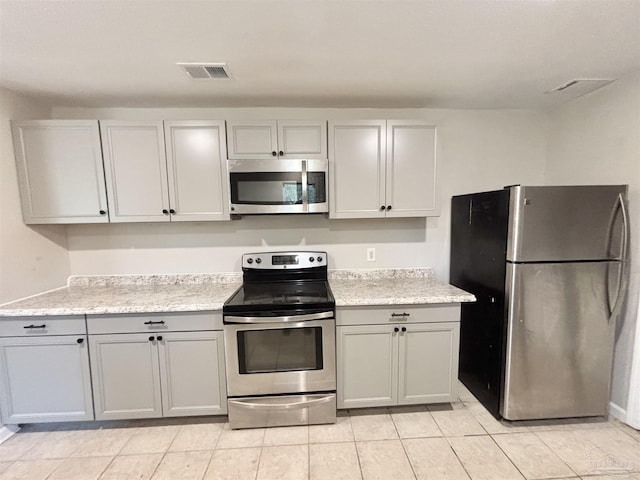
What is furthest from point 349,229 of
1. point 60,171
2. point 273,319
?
point 60,171

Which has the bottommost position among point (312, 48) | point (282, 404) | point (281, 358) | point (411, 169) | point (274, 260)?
point (282, 404)

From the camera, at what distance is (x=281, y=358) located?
2006mm

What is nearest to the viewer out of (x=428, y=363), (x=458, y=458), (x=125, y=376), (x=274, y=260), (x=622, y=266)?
(x=458, y=458)

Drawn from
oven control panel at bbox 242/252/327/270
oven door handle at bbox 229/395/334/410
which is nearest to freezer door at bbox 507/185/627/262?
oven control panel at bbox 242/252/327/270

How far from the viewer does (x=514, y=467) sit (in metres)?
1.70

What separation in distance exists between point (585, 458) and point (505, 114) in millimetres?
2568

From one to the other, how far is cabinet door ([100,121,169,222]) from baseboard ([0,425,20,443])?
61.1 inches

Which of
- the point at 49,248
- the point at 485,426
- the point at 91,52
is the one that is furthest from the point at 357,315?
the point at 49,248

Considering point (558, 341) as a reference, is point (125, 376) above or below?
below

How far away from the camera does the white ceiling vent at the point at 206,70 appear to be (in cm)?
176

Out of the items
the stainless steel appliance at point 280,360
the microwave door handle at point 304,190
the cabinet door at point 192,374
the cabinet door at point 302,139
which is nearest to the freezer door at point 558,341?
the stainless steel appliance at point 280,360

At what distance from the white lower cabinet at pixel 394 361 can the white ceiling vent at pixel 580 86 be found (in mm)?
1795

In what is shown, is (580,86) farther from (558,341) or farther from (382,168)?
(558,341)

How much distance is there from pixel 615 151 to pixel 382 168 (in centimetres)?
162
